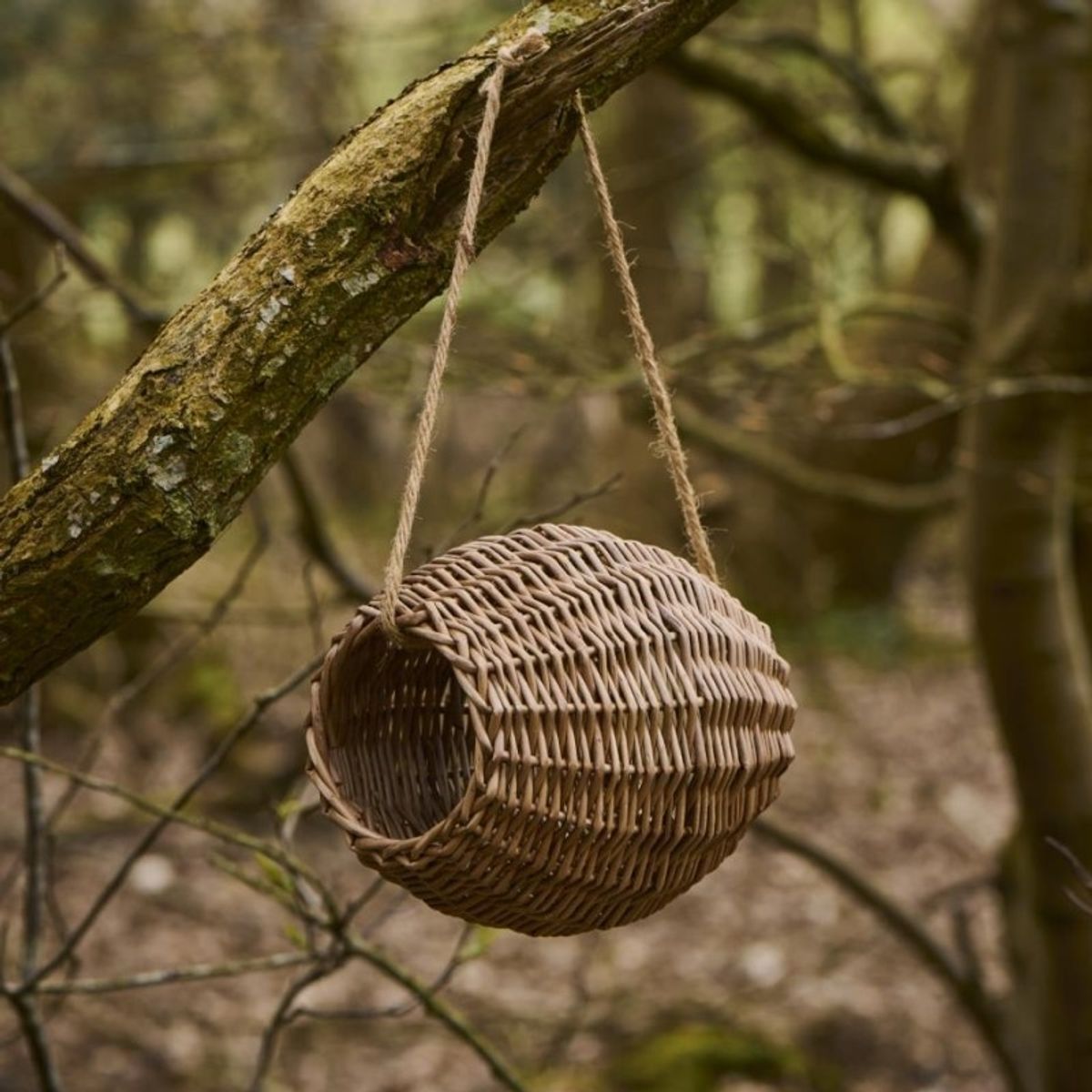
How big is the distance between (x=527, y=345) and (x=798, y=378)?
1408 mm

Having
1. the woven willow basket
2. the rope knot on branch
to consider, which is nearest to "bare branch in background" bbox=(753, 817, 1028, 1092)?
the woven willow basket

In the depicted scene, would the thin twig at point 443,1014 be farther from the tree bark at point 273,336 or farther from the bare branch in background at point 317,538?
the tree bark at point 273,336

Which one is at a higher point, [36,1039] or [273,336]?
[273,336]

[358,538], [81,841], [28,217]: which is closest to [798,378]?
[28,217]

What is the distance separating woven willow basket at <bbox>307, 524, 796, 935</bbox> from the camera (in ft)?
3.92

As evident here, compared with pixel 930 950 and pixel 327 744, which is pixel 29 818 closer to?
pixel 327 744

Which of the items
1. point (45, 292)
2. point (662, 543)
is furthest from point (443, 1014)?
point (662, 543)

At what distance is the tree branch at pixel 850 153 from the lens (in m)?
3.54

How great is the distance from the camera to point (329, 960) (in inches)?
75.8

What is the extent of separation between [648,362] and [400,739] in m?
0.48

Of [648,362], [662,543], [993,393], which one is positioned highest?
[662,543]

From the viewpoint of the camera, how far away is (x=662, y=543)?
7656 millimetres

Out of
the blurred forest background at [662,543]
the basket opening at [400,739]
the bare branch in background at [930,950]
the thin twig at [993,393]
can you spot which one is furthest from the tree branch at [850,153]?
the basket opening at [400,739]

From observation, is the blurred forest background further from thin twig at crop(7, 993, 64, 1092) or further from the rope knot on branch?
the rope knot on branch
